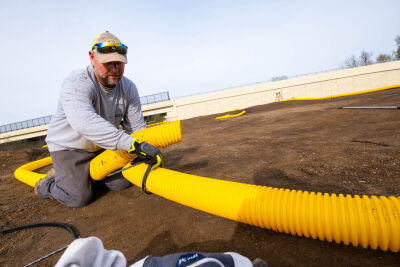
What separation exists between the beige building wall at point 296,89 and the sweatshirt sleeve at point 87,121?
23955 mm

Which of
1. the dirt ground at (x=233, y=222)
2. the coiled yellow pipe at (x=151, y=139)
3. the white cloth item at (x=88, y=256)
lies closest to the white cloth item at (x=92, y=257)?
the white cloth item at (x=88, y=256)

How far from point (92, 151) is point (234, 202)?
7.17ft

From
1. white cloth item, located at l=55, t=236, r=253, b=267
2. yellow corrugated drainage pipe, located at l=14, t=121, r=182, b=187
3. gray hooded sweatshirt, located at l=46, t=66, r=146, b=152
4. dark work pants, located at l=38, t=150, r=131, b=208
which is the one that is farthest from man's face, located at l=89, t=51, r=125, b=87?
white cloth item, located at l=55, t=236, r=253, b=267

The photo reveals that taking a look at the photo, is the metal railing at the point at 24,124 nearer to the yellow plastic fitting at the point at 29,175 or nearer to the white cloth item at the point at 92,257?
the yellow plastic fitting at the point at 29,175

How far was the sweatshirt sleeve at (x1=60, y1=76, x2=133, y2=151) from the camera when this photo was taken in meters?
1.98

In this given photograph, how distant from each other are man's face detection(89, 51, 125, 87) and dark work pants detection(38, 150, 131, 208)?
1019mm

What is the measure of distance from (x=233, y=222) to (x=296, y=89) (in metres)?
27.2

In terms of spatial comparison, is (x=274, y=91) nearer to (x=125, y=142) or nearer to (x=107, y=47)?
(x=107, y=47)

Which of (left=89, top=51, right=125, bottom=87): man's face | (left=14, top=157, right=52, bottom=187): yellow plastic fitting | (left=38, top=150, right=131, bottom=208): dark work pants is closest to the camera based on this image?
(left=89, top=51, right=125, bottom=87): man's face

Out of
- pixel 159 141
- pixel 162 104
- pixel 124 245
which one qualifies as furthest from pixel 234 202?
pixel 162 104

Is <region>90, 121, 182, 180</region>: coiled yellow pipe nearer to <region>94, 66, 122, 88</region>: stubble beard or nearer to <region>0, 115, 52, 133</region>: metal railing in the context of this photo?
<region>94, 66, 122, 88</region>: stubble beard

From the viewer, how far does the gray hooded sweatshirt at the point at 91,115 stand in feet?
6.63

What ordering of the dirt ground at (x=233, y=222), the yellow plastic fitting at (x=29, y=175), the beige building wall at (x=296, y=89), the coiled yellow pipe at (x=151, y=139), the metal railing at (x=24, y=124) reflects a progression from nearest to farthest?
1. the dirt ground at (x=233, y=222)
2. the coiled yellow pipe at (x=151, y=139)
3. the yellow plastic fitting at (x=29, y=175)
4. the beige building wall at (x=296, y=89)
5. the metal railing at (x=24, y=124)

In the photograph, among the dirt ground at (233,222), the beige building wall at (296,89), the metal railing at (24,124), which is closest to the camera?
the dirt ground at (233,222)
